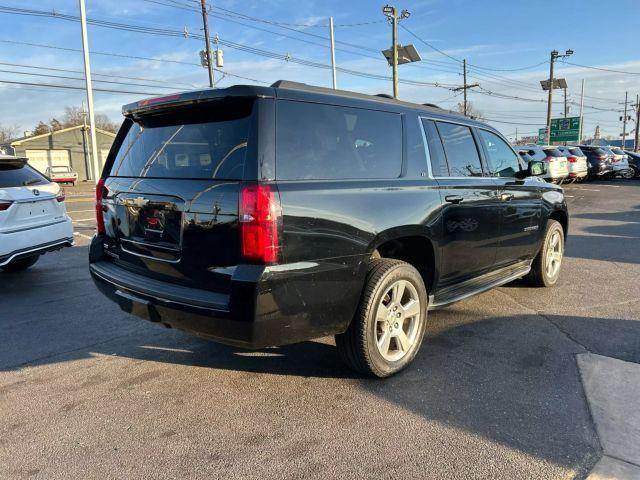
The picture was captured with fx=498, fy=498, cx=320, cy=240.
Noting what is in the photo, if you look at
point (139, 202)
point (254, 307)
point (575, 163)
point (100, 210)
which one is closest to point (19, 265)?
point (100, 210)

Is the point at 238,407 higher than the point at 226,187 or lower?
lower

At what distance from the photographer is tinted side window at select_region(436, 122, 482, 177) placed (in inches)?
165

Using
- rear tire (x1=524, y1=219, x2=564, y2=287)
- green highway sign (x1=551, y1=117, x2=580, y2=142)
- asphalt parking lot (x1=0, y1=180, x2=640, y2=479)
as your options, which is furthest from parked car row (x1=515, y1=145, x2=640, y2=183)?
green highway sign (x1=551, y1=117, x2=580, y2=142)

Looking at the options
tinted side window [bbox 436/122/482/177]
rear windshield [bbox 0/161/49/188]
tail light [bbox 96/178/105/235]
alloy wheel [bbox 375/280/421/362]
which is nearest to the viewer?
alloy wheel [bbox 375/280/421/362]

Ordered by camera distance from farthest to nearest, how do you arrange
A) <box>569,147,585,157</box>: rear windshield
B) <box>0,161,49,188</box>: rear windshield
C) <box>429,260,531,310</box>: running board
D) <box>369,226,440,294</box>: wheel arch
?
<box>569,147,585,157</box>: rear windshield
<box>0,161,49,188</box>: rear windshield
<box>429,260,531,310</box>: running board
<box>369,226,440,294</box>: wheel arch

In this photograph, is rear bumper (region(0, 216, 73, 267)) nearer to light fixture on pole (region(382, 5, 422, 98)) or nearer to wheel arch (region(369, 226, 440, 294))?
wheel arch (region(369, 226, 440, 294))

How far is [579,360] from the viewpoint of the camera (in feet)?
12.4

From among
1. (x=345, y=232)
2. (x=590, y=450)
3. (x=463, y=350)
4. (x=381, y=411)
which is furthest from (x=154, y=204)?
(x=590, y=450)

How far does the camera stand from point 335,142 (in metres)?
3.22

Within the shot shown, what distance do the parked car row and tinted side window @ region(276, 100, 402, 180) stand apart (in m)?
17.6

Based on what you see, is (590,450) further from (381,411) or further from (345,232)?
(345,232)

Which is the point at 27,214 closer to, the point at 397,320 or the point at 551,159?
the point at 397,320

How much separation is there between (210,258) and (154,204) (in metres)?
0.61

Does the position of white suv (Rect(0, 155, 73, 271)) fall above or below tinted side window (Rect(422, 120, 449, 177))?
below
